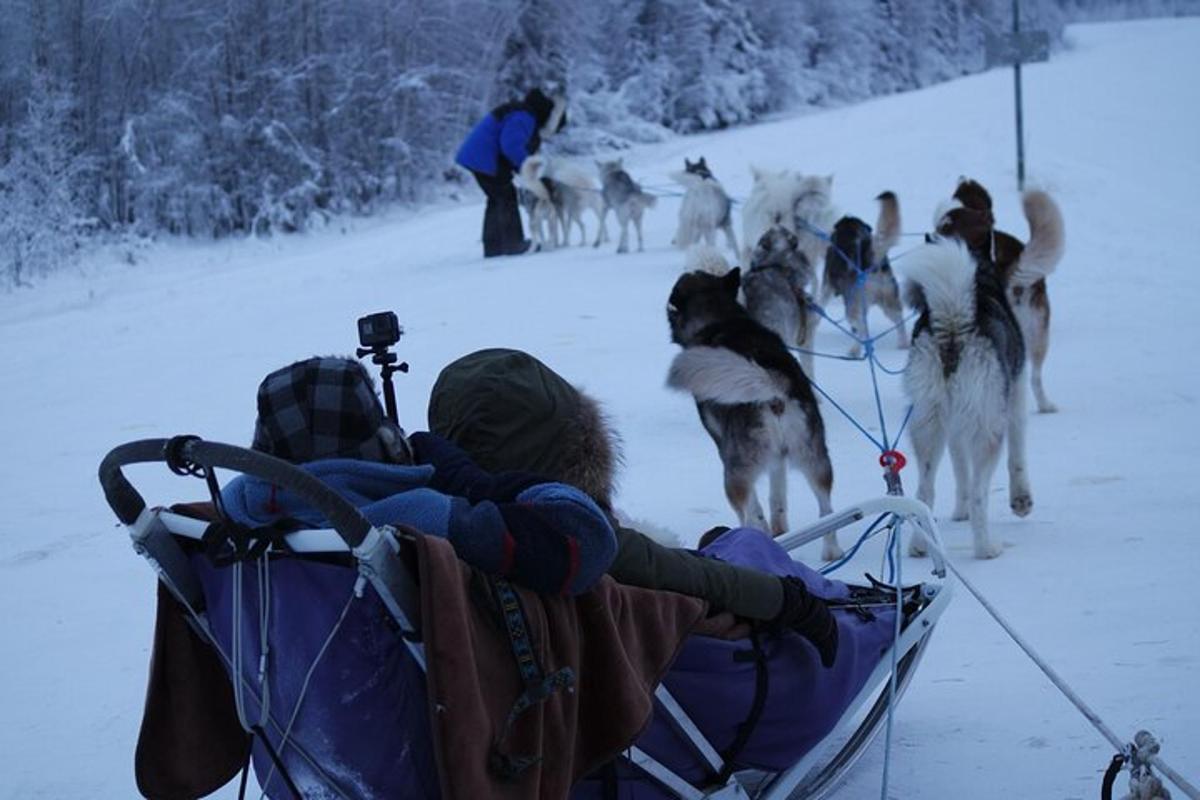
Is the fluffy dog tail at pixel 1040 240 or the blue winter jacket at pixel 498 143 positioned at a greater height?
the blue winter jacket at pixel 498 143

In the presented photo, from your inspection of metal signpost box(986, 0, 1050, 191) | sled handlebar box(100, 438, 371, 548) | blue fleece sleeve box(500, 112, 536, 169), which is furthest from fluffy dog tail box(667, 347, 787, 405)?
metal signpost box(986, 0, 1050, 191)

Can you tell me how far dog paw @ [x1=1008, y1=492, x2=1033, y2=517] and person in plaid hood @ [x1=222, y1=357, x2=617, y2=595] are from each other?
252 centimetres

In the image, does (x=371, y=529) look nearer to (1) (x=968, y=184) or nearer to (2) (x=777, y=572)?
(2) (x=777, y=572)

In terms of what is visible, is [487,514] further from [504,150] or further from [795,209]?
[504,150]

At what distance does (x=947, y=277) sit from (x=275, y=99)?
56.5 ft

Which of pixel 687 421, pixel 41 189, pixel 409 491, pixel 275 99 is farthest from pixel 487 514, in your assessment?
pixel 275 99

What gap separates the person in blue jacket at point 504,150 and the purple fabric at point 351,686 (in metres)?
10.4

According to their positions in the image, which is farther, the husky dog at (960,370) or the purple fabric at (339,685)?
the husky dog at (960,370)

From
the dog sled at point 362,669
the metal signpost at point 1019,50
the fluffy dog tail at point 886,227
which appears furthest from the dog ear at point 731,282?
the metal signpost at point 1019,50

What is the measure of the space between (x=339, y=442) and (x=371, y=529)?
1.23ft

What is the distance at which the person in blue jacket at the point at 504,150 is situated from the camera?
1155 centimetres

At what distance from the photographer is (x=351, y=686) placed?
1.47 meters

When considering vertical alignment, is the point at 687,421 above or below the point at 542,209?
below

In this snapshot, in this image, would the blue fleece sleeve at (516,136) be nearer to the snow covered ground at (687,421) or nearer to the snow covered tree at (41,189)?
the snow covered ground at (687,421)
